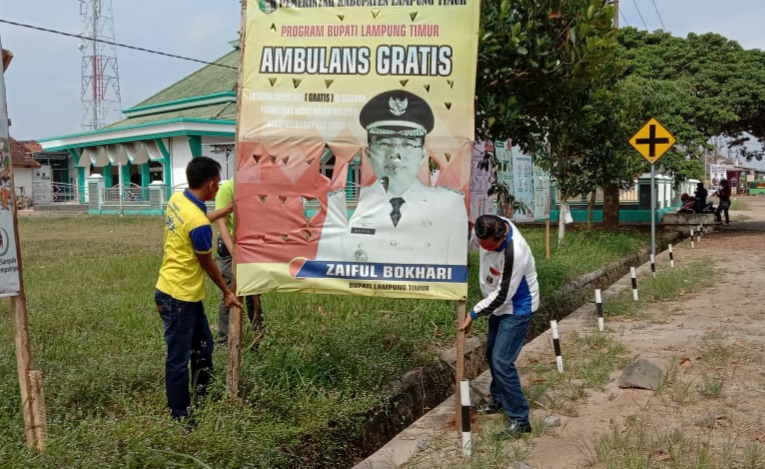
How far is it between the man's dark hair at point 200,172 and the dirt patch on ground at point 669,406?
2.26 meters

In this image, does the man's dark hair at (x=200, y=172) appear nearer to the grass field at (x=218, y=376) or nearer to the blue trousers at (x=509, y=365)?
the grass field at (x=218, y=376)

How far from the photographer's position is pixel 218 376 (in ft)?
15.8

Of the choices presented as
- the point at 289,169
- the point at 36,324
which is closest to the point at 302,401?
the point at 289,169

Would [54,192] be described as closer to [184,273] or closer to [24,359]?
[184,273]

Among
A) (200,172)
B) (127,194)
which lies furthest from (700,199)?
(127,194)

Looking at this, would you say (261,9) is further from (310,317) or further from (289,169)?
(310,317)

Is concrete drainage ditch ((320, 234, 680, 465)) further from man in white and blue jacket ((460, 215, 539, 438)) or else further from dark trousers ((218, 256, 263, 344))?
dark trousers ((218, 256, 263, 344))

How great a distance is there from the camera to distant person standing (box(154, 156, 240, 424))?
165 inches

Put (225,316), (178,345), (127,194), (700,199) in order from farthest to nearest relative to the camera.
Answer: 1. (127,194)
2. (700,199)
3. (225,316)
4. (178,345)

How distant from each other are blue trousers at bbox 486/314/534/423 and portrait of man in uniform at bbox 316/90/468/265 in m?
0.68

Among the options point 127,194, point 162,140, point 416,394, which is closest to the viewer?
point 416,394

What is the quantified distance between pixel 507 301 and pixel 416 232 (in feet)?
2.69

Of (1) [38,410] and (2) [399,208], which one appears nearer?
(1) [38,410]

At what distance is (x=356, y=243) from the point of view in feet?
15.0
